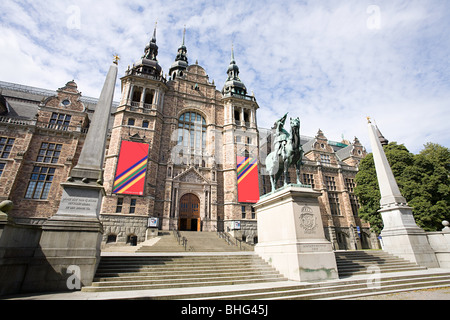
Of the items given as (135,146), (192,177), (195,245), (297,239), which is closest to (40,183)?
(135,146)

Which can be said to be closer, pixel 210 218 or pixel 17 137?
pixel 17 137

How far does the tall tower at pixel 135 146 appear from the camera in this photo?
19875 millimetres

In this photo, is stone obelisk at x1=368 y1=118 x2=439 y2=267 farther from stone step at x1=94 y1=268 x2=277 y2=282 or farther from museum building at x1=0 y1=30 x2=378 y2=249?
museum building at x1=0 y1=30 x2=378 y2=249

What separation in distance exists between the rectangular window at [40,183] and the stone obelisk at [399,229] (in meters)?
27.9

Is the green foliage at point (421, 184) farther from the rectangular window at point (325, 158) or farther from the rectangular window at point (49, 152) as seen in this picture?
the rectangular window at point (49, 152)

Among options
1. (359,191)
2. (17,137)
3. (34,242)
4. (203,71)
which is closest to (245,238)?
(359,191)

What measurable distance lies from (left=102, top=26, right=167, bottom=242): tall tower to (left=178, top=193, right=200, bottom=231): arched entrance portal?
3310 mm

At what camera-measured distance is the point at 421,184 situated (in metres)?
19.5

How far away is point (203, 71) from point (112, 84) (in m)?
22.5

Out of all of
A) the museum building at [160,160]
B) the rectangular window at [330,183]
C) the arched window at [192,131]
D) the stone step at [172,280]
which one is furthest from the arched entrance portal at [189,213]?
the rectangular window at [330,183]

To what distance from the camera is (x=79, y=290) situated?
21.9 feet

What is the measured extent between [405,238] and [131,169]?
70.8 feet
